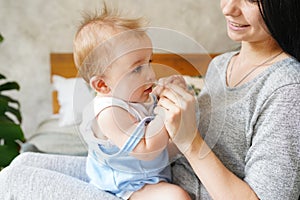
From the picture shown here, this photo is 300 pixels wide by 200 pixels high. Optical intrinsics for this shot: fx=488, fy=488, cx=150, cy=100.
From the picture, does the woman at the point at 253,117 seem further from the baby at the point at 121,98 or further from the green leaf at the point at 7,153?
the green leaf at the point at 7,153

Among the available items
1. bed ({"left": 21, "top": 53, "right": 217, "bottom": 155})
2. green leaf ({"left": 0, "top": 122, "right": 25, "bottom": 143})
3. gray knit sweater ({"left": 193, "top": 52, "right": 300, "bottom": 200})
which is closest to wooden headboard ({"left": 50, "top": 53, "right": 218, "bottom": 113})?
bed ({"left": 21, "top": 53, "right": 217, "bottom": 155})

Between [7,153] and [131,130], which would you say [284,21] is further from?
[7,153]

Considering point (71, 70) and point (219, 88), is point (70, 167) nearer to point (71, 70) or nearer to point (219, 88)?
point (219, 88)

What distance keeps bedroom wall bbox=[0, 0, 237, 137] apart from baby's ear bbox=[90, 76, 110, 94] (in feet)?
6.52

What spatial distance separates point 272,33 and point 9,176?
0.69m

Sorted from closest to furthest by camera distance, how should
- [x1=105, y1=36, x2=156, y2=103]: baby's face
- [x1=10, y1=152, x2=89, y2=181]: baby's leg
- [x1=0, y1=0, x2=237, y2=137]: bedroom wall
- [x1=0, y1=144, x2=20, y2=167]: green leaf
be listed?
1. [x1=105, y1=36, x2=156, y2=103]: baby's face
2. [x1=10, y1=152, x2=89, y2=181]: baby's leg
3. [x1=0, y1=144, x2=20, y2=167]: green leaf
4. [x1=0, y1=0, x2=237, y2=137]: bedroom wall

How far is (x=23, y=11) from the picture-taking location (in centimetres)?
295

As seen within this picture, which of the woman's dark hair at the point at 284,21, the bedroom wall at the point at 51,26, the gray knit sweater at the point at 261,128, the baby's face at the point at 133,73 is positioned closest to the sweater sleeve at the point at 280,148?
the gray knit sweater at the point at 261,128

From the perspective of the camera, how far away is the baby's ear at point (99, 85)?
3.16 feet

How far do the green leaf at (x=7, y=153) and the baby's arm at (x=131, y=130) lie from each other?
119 centimetres

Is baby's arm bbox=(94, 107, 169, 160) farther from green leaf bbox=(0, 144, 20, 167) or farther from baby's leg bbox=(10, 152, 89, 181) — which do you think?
green leaf bbox=(0, 144, 20, 167)

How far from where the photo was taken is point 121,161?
3.31 ft

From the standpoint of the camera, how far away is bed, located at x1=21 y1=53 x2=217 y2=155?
0.98 metres

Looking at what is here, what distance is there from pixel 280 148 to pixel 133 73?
320mm
